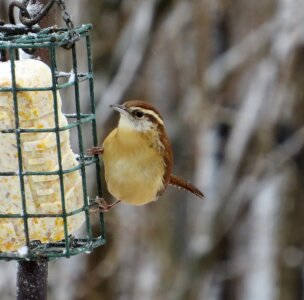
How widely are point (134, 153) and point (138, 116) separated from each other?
184mm

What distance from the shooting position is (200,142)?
9164 mm

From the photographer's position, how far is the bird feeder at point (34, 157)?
3939 millimetres

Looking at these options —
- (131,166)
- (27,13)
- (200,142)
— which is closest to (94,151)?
(131,166)

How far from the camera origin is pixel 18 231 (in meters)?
4.05

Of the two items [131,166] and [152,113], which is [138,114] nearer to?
[152,113]

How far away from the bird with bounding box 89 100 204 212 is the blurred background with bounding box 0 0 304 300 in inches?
130

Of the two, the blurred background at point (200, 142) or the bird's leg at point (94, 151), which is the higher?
the bird's leg at point (94, 151)

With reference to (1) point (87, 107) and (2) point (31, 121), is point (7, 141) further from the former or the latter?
(1) point (87, 107)

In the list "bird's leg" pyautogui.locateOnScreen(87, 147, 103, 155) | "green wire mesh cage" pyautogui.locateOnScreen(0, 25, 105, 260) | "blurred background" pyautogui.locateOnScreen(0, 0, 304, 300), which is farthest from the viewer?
"blurred background" pyautogui.locateOnScreen(0, 0, 304, 300)

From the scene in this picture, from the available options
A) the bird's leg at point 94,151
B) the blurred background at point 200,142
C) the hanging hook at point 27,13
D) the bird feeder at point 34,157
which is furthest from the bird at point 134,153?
the blurred background at point 200,142

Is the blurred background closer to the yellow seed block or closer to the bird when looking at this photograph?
the bird

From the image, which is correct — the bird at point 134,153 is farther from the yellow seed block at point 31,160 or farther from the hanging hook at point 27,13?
the hanging hook at point 27,13

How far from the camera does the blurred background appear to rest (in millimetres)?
8203

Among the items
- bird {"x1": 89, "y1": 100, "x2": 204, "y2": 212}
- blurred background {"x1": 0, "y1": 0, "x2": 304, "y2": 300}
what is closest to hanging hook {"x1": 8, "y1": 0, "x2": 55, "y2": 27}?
bird {"x1": 89, "y1": 100, "x2": 204, "y2": 212}
